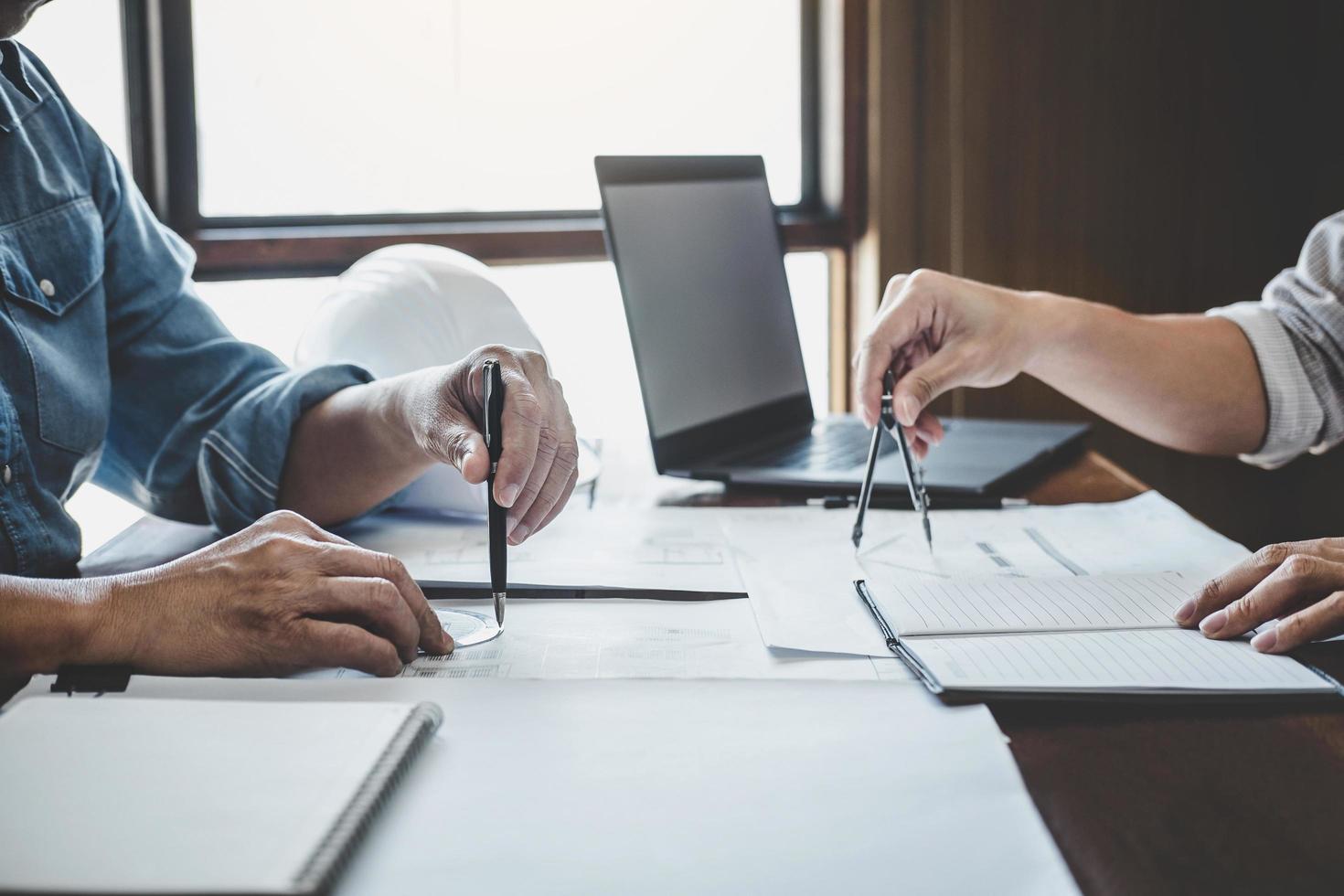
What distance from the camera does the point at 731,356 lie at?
134cm

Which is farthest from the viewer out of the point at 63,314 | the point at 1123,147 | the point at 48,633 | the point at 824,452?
the point at 1123,147

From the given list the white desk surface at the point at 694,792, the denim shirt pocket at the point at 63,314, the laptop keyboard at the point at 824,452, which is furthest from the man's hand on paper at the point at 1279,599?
the denim shirt pocket at the point at 63,314

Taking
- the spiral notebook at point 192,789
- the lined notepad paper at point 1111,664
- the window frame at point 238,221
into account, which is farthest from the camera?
the window frame at point 238,221

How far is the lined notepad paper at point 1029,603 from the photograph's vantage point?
2.26 ft

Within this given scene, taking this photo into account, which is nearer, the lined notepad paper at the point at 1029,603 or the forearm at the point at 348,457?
the lined notepad paper at the point at 1029,603

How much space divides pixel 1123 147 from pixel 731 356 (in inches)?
39.6

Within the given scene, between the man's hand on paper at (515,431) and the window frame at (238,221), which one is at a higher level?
the window frame at (238,221)

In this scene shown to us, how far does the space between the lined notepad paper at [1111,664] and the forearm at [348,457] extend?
Result: 479 millimetres

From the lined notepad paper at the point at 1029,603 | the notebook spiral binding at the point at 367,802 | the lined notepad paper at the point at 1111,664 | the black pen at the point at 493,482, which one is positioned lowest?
the lined notepad paper at the point at 1029,603

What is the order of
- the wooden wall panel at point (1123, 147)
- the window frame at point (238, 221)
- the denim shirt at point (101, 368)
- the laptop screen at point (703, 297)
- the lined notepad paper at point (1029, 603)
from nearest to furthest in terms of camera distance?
the lined notepad paper at point (1029, 603), the denim shirt at point (101, 368), the laptop screen at point (703, 297), the window frame at point (238, 221), the wooden wall panel at point (1123, 147)

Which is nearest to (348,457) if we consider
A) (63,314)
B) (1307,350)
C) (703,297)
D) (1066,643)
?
(63,314)

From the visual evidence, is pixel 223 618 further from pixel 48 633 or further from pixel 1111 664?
pixel 1111 664

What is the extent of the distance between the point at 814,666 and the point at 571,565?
27cm

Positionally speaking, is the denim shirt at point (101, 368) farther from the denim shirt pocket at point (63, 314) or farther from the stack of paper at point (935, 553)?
the stack of paper at point (935, 553)
